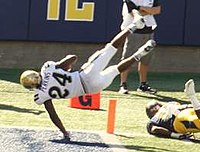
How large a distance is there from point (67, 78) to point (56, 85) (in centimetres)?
17

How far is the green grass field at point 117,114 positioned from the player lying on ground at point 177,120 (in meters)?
0.11

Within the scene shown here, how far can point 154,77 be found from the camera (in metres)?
12.9

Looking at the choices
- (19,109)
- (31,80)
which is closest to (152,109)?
(31,80)

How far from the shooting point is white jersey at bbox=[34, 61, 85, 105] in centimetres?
752

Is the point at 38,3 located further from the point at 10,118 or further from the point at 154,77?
the point at 10,118

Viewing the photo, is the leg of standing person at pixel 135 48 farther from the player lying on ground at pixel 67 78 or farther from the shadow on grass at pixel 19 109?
the player lying on ground at pixel 67 78

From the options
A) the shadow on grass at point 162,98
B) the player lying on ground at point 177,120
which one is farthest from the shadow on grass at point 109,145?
the shadow on grass at point 162,98

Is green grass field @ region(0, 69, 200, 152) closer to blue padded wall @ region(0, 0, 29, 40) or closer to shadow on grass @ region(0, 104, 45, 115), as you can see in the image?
shadow on grass @ region(0, 104, 45, 115)

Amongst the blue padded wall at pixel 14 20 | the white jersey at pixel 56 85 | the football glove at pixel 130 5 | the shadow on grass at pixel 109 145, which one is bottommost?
the shadow on grass at pixel 109 145

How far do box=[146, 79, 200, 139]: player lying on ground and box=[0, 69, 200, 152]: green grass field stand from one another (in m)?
0.11

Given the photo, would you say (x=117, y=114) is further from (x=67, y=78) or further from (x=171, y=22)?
(x=171, y=22)

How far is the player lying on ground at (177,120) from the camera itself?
7.70 metres

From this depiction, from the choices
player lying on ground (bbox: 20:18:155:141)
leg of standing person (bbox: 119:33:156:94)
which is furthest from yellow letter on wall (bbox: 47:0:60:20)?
player lying on ground (bbox: 20:18:155:141)

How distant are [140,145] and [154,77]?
17.8 ft
